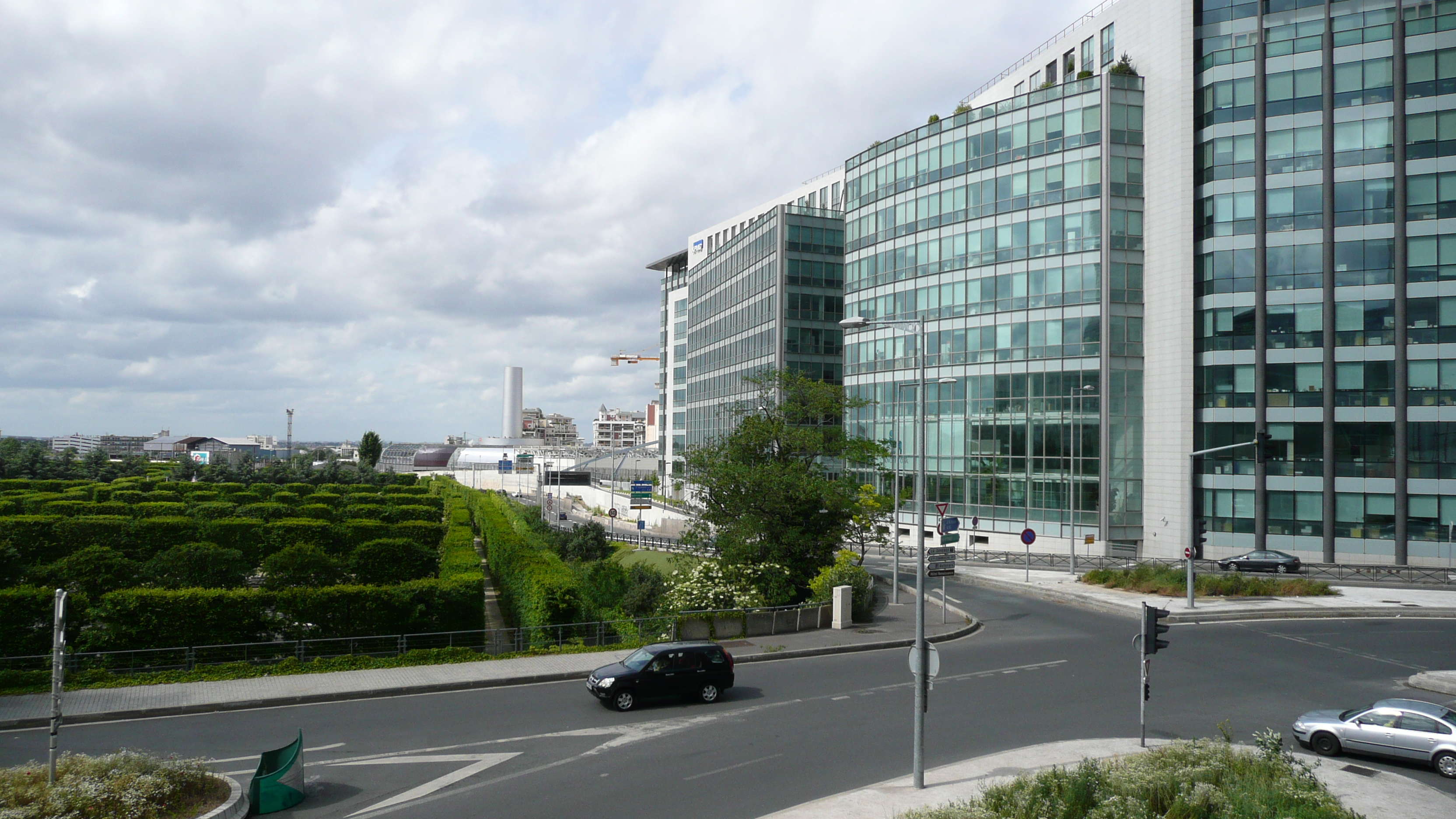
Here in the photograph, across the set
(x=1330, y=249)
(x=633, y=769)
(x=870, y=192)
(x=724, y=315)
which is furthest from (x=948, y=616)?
(x=724, y=315)

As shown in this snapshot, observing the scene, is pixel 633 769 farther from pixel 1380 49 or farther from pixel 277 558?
pixel 1380 49

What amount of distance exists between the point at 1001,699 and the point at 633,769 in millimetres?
9911

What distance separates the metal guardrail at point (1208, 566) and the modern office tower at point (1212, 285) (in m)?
1.58

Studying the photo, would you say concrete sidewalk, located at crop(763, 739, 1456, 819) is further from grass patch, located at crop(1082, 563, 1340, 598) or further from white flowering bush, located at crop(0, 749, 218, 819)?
grass patch, located at crop(1082, 563, 1340, 598)

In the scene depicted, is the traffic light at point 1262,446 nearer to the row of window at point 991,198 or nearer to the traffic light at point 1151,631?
the traffic light at point 1151,631

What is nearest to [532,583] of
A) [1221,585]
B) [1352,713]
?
[1352,713]

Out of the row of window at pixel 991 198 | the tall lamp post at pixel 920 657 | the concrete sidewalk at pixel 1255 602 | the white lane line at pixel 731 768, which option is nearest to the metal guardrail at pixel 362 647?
the white lane line at pixel 731 768

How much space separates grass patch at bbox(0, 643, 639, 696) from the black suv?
16.6ft

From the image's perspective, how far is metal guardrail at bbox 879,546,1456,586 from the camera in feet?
149

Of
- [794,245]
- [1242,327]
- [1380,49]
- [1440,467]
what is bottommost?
[1440,467]

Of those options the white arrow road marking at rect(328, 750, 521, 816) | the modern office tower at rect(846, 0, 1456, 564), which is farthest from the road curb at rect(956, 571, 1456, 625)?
the white arrow road marking at rect(328, 750, 521, 816)

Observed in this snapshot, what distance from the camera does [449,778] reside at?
48.8ft

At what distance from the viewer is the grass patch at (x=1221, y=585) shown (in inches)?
1500

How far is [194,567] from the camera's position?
94.5 feet
